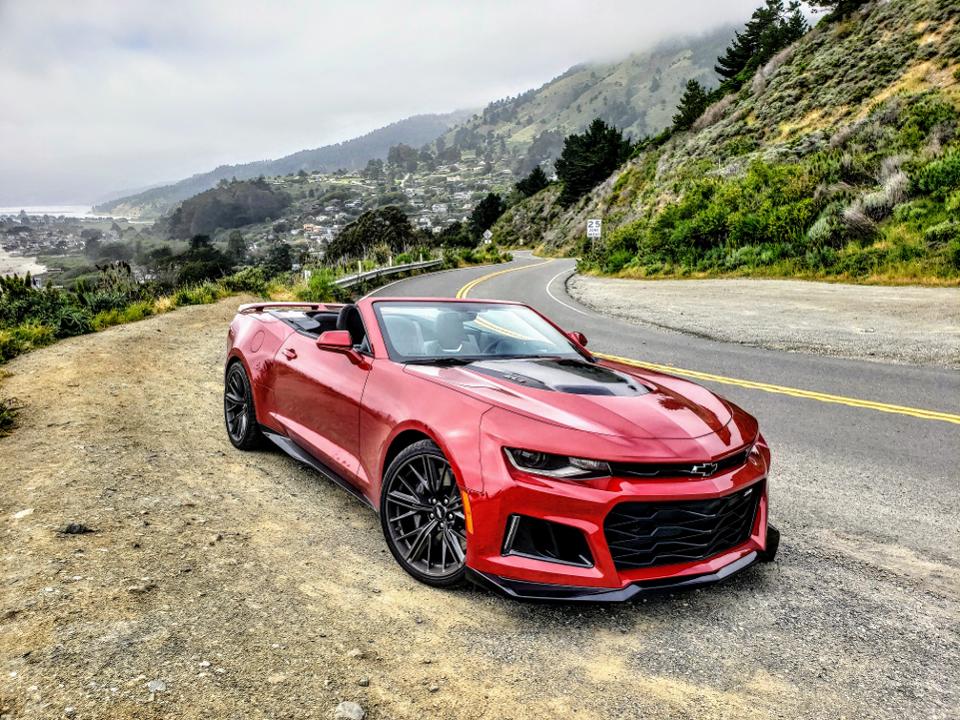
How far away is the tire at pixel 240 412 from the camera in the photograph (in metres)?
5.55

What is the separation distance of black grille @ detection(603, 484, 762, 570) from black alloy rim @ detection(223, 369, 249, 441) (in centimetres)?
379

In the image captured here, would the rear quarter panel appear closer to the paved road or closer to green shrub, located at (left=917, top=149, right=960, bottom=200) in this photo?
the paved road

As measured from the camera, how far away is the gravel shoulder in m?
10.6

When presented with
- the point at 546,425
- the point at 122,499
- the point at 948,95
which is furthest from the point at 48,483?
the point at 948,95

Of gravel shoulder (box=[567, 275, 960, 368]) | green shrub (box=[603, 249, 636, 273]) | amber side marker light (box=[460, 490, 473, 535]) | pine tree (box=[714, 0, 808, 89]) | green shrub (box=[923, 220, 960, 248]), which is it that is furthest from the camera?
pine tree (box=[714, 0, 808, 89])

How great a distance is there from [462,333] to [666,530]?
2.09 metres

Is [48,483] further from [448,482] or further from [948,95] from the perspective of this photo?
[948,95]

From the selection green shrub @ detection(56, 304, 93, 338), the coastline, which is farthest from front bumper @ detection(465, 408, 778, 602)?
the coastline

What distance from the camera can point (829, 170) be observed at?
914 inches

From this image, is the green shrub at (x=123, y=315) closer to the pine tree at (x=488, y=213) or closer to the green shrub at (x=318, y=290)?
the green shrub at (x=318, y=290)

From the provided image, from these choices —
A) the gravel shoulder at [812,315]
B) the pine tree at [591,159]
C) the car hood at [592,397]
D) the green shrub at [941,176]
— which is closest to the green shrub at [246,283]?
the gravel shoulder at [812,315]

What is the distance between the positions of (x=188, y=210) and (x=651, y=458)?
210 meters

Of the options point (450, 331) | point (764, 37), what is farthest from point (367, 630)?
point (764, 37)

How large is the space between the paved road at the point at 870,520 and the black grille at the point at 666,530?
0.51 metres
